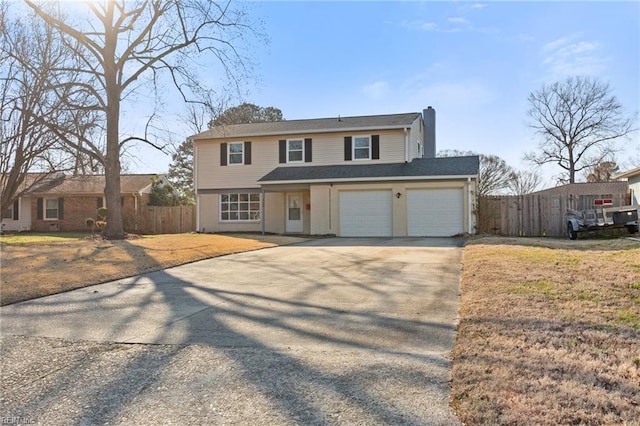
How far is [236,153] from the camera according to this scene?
23.6m

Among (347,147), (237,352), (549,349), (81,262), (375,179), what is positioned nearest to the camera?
(549,349)

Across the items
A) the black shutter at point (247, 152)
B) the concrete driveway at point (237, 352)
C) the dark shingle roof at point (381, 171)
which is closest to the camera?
the concrete driveway at point (237, 352)

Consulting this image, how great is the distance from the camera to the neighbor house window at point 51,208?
29.3 metres

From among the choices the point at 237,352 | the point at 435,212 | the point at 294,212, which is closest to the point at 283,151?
the point at 294,212

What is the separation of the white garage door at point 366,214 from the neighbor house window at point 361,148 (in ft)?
7.79

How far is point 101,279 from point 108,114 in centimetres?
1139

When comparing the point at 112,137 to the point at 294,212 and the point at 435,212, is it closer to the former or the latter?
the point at 294,212

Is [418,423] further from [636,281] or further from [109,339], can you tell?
[636,281]

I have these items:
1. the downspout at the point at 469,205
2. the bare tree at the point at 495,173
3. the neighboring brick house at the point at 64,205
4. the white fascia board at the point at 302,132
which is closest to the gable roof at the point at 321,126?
the white fascia board at the point at 302,132

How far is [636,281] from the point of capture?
6.50 metres

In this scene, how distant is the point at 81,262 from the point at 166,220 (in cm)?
1635

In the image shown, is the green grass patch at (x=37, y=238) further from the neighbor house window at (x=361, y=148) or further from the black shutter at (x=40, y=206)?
the neighbor house window at (x=361, y=148)

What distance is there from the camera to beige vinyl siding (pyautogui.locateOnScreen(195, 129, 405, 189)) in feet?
70.0

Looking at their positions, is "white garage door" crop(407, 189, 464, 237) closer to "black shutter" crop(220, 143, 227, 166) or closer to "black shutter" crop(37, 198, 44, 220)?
"black shutter" crop(220, 143, 227, 166)
